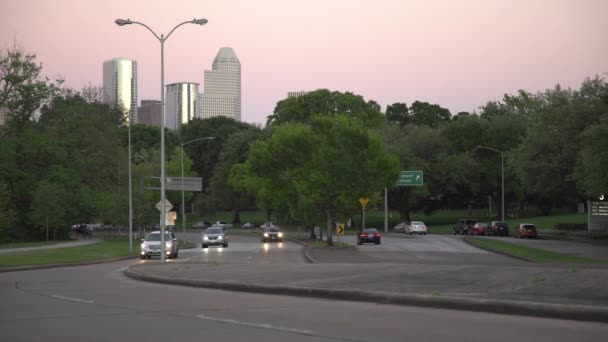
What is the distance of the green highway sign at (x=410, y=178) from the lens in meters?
83.0

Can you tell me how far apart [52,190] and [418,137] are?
4570 cm

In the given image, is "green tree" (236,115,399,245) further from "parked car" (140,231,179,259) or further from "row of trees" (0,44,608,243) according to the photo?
"parked car" (140,231,179,259)

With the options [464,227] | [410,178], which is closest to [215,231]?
[410,178]

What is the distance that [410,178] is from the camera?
83.8 m

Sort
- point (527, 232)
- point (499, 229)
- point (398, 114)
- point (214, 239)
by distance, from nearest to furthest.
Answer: point (214, 239)
point (527, 232)
point (499, 229)
point (398, 114)

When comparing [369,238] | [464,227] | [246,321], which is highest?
[246,321]

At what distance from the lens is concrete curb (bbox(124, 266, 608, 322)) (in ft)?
44.2

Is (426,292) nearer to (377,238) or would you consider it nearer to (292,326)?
(292,326)

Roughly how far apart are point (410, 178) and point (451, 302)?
68719 mm

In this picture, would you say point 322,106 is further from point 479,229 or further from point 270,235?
point 270,235

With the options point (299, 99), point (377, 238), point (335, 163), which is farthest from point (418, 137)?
point (335, 163)

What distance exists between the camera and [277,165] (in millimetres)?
58875

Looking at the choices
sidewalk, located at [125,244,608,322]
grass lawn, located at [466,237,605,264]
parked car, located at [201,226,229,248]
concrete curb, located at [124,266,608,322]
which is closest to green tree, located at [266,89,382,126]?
parked car, located at [201,226,229,248]

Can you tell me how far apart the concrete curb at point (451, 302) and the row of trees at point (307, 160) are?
32720 millimetres
